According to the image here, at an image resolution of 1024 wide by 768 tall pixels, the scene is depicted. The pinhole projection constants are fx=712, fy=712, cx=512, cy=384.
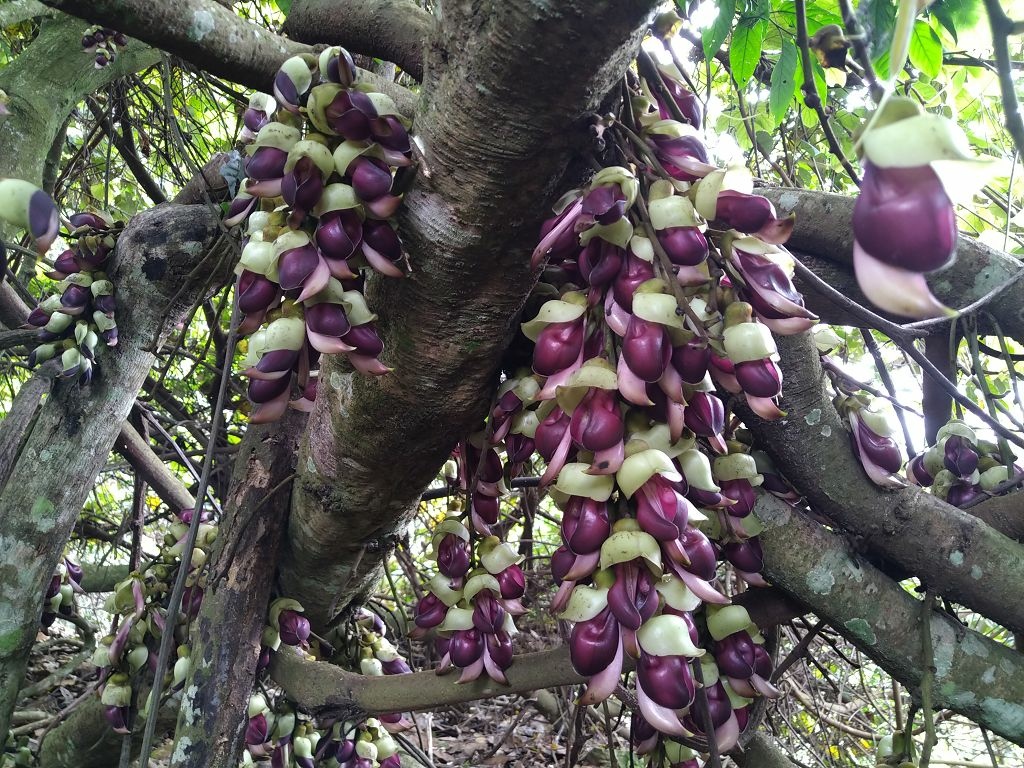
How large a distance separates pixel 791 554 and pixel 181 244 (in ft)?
4.75

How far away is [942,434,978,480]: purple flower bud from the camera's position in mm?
1166

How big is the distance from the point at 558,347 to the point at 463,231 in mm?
161

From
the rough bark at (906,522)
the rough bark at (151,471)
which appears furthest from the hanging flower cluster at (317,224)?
the rough bark at (151,471)

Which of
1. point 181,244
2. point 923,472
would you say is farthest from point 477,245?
point 181,244

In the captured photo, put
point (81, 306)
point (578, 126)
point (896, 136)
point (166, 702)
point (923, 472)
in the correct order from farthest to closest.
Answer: point (166, 702) < point (81, 306) < point (923, 472) < point (578, 126) < point (896, 136)

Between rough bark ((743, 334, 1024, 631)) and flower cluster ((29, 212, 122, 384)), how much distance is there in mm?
1399

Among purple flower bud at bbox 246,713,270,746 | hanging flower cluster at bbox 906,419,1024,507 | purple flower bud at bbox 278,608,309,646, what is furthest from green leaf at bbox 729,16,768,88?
purple flower bud at bbox 246,713,270,746

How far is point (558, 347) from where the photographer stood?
0.75 meters

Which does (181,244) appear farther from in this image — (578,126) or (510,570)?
(578,126)

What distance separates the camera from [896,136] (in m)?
0.36

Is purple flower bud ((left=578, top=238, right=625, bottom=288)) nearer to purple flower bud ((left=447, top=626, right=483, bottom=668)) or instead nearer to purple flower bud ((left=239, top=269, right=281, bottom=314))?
purple flower bud ((left=239, top=269, right=281, bottom=314))

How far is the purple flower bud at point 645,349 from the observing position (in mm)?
664

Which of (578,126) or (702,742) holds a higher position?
(578,126)

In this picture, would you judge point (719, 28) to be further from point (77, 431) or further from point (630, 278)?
point (77, 431)
